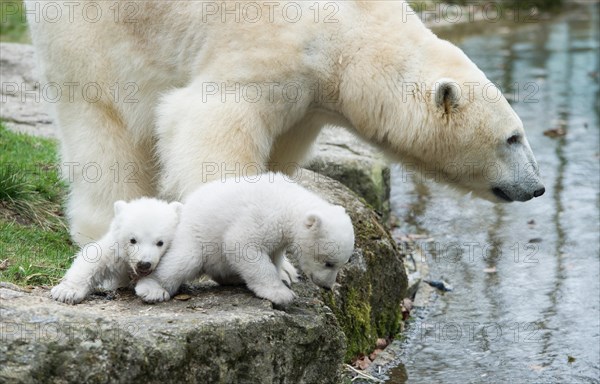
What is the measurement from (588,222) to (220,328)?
5376 millimetres

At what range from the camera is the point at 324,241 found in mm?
4344

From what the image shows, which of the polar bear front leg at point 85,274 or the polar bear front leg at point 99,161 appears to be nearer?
the polar bear front leg at point 85,274

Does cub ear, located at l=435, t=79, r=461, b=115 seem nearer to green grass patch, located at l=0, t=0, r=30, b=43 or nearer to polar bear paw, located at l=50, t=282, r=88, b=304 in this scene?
polar bear paw, located at l=50, t=282, r=88, b=304

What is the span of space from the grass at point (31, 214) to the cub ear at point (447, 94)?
7.18ft

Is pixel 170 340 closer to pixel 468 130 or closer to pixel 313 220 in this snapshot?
pixel 313 220

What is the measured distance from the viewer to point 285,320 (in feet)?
14.5

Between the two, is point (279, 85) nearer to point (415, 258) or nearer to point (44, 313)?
point (44, 313)

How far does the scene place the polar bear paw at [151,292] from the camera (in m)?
4.38

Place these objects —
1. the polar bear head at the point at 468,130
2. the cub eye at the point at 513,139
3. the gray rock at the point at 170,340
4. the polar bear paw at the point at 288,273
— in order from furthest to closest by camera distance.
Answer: the cub eye at the point at 513,139
the polar bear head at the point at 468,130
the polar bear paw at the point at 288,273
the gray rock at the point at 170,340

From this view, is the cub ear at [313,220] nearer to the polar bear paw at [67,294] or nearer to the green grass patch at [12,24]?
the polar bear paw at [67,294]

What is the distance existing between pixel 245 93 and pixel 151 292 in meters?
1.32

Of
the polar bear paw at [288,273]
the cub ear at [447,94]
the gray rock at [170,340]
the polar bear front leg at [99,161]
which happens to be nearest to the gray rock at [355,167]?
the polar bear front leg at [99,161]

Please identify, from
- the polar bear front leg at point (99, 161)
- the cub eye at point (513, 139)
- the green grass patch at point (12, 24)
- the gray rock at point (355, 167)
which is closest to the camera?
the cub eye at point (513, 139)

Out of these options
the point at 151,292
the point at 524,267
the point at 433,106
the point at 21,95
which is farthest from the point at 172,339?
the point at 21,95
